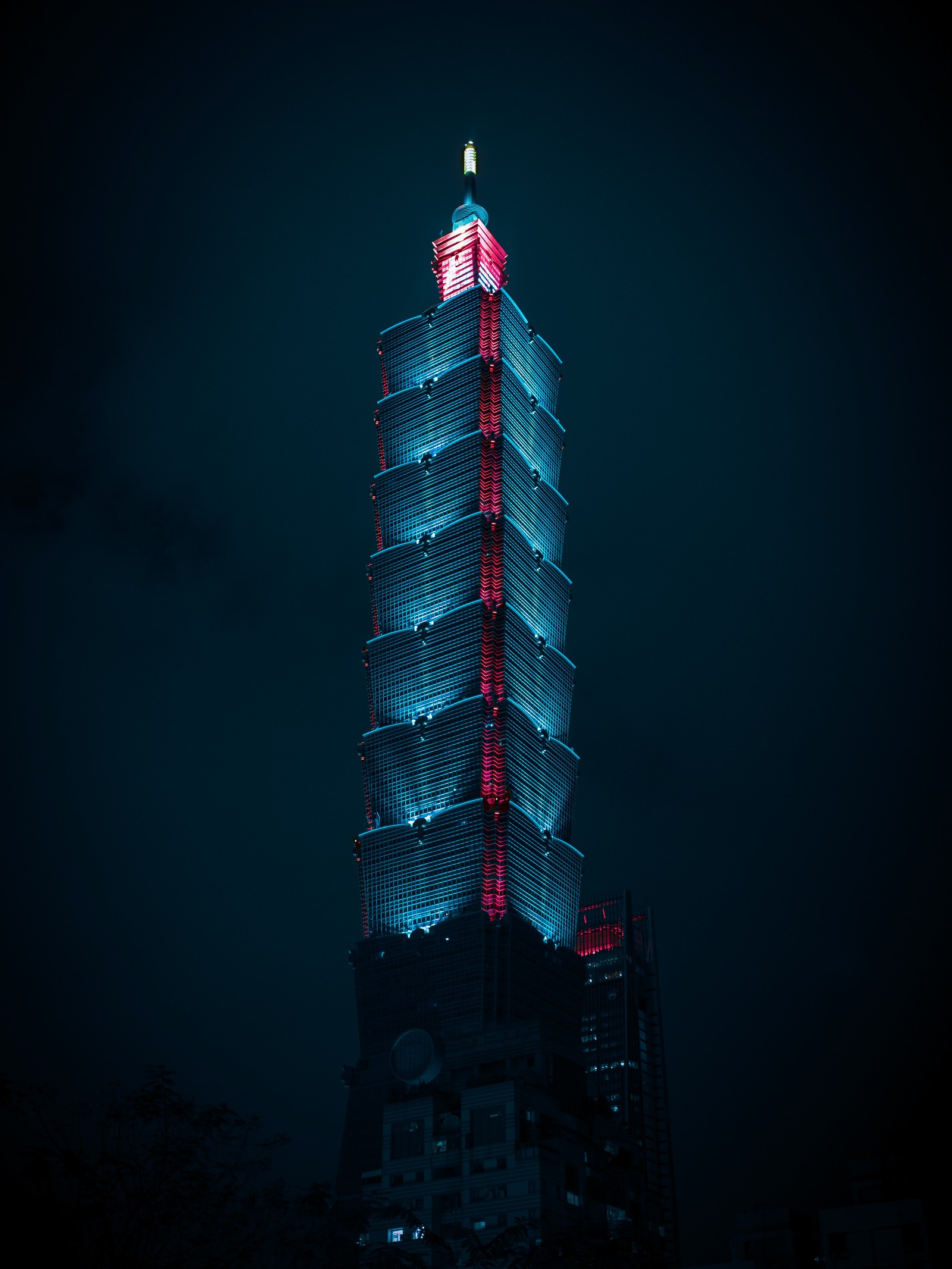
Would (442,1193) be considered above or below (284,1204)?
above

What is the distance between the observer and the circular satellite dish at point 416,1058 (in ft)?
535

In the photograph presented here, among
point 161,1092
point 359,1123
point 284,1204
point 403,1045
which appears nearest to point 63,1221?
point 161,1092

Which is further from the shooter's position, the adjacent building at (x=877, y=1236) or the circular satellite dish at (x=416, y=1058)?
the circular satellite dish at (x=416, y=1058)

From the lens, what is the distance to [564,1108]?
165625mm

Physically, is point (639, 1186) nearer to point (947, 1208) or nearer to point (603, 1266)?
point (947, 1208)

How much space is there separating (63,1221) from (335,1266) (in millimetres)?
31445

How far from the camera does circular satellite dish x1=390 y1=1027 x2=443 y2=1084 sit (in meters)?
163

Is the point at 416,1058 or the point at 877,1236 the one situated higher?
the point at 416,1058

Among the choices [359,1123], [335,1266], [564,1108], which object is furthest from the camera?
[359,1123]

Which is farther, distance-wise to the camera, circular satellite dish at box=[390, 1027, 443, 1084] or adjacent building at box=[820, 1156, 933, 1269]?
circular satellite dish at box=[390, 1027, 443, 1084]

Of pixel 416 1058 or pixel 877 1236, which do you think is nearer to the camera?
pixel 877 1236

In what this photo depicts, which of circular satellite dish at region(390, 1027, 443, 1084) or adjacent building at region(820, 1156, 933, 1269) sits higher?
circular satellite dish at region(390, 1027, 443, 1084)

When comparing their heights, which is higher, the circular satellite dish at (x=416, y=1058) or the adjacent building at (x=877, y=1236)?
the circular satellite dish at (x=416, y=1058)

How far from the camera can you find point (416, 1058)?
165m
